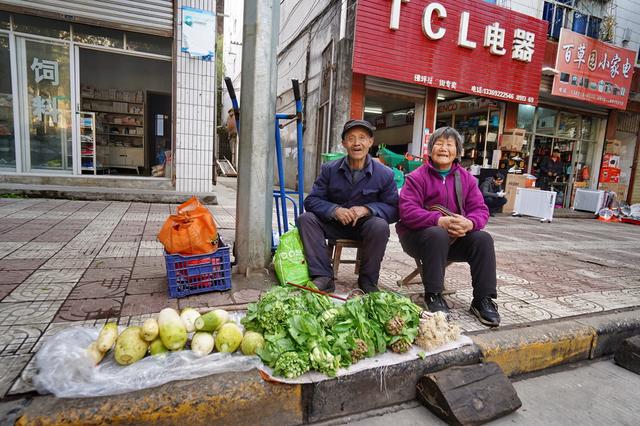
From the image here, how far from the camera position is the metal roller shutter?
6.70m

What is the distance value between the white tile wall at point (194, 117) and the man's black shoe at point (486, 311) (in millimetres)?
6446

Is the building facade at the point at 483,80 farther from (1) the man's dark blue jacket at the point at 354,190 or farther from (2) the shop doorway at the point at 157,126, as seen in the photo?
(1) the man's dark blue jacket at the point at 354,190

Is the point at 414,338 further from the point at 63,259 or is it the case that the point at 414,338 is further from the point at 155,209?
the point at 155,209

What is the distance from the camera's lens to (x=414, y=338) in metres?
2.06

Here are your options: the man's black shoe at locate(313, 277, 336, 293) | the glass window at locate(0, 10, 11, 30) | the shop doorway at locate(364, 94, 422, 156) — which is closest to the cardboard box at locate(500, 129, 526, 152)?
the shop doorway at locate(364, 94, 422, 156)

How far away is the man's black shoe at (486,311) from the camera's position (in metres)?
2.52

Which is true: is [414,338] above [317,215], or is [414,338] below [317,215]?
below

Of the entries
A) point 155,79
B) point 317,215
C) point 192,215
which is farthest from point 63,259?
point 155,79

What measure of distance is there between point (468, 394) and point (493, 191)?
894 centimetres

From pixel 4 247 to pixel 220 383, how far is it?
3.23 m

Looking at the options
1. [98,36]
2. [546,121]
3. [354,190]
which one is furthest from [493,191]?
[98,36]

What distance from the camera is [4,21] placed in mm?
6789

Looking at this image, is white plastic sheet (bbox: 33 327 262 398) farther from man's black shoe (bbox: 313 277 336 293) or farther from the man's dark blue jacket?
the man's dark blue jacket

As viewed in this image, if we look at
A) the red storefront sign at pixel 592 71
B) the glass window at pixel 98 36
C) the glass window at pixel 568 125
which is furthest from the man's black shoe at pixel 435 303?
the glass window at pixel 568 125
